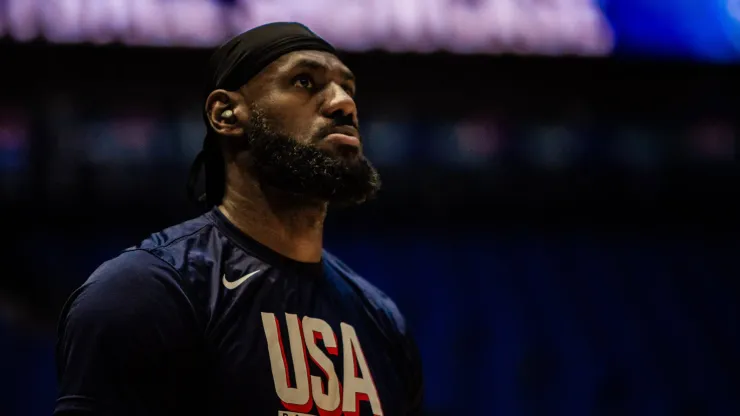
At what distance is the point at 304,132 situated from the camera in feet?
6.37

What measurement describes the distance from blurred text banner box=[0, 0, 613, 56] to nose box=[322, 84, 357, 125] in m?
3.70

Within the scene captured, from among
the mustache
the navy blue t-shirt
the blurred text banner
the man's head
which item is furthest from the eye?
the blurred text banner

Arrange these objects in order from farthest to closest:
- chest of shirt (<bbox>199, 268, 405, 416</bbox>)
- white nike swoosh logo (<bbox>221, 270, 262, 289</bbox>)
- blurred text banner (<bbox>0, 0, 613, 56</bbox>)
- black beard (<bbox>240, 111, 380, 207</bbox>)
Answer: blurred text banner (<bbox>0, 0, 613, 56</bbox>) < black beard (<bbox>240, 111, 380, 207</bbox>) < white nike swoosh logo (<bbox>221, 270, 262, 289</bbox>) < chest of shirt (<bbox>199, 268, 405, 416</bbox>)

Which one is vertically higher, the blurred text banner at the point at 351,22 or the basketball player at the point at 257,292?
the blurred text banner at the point at 351,22

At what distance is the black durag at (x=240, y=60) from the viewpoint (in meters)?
2.01

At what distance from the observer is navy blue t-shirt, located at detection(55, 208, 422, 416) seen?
58.1 inches

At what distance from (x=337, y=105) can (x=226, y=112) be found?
0.29 m

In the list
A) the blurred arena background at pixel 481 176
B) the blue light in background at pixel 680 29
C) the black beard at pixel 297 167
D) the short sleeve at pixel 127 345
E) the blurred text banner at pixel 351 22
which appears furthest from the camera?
the blue light in background at pixel 680 29

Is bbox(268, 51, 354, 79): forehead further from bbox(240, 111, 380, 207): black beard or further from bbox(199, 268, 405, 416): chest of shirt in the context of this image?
bbox(199, 268, 405, 416): chest of shirt

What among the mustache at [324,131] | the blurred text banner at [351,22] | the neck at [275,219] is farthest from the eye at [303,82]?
the blurred text banner at [351,22]

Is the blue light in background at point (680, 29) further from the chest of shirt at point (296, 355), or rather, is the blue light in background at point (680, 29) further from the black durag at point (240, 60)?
the chest of shirt at point (296, 355)

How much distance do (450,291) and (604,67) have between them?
214cm

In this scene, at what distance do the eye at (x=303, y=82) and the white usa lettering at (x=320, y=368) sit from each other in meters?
0.56

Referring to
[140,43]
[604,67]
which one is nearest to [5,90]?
[140,43]
